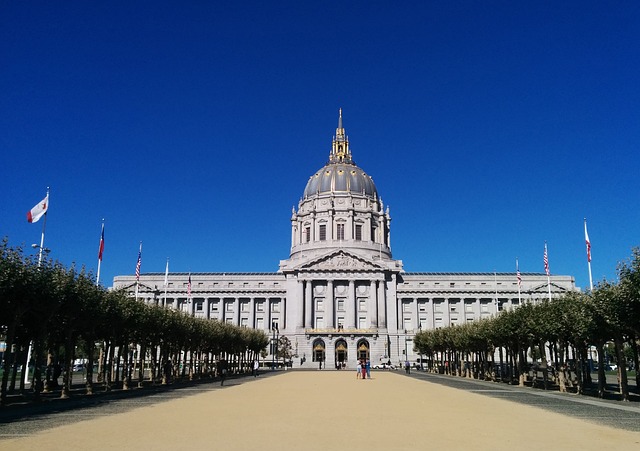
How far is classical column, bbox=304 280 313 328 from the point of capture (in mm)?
128500

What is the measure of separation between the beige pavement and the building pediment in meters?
100

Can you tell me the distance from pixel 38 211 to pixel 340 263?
3597 inches

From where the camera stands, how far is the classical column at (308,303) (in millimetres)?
128500

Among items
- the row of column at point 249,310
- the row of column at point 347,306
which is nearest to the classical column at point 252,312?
the row of column at point 249,310

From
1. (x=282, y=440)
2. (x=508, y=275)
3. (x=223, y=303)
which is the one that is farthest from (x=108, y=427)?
(x=508, y=275)

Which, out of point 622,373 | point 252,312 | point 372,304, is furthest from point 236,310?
point 622,373

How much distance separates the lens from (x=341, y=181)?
529 ft

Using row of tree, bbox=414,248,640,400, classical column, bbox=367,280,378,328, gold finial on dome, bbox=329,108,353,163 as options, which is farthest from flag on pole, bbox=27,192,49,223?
gold finial on dome, bbox=329,108,353,163

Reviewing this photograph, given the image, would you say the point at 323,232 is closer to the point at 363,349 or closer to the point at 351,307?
the point at 351,307

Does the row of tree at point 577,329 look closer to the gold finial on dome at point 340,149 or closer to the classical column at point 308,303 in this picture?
the classical column at point 308,303

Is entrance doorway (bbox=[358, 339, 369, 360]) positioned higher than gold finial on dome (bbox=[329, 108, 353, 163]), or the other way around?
gold finial on dome (bbox=[329, 108, 353, 163])

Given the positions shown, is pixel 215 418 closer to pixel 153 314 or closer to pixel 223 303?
pixel 153 314

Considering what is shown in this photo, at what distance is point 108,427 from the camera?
21766 millimetres

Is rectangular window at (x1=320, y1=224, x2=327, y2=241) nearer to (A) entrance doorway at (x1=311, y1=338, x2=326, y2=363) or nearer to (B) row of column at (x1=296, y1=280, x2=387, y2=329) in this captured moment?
(B) row of column at (x1=296, y1=280, x2=387, y2=329)
